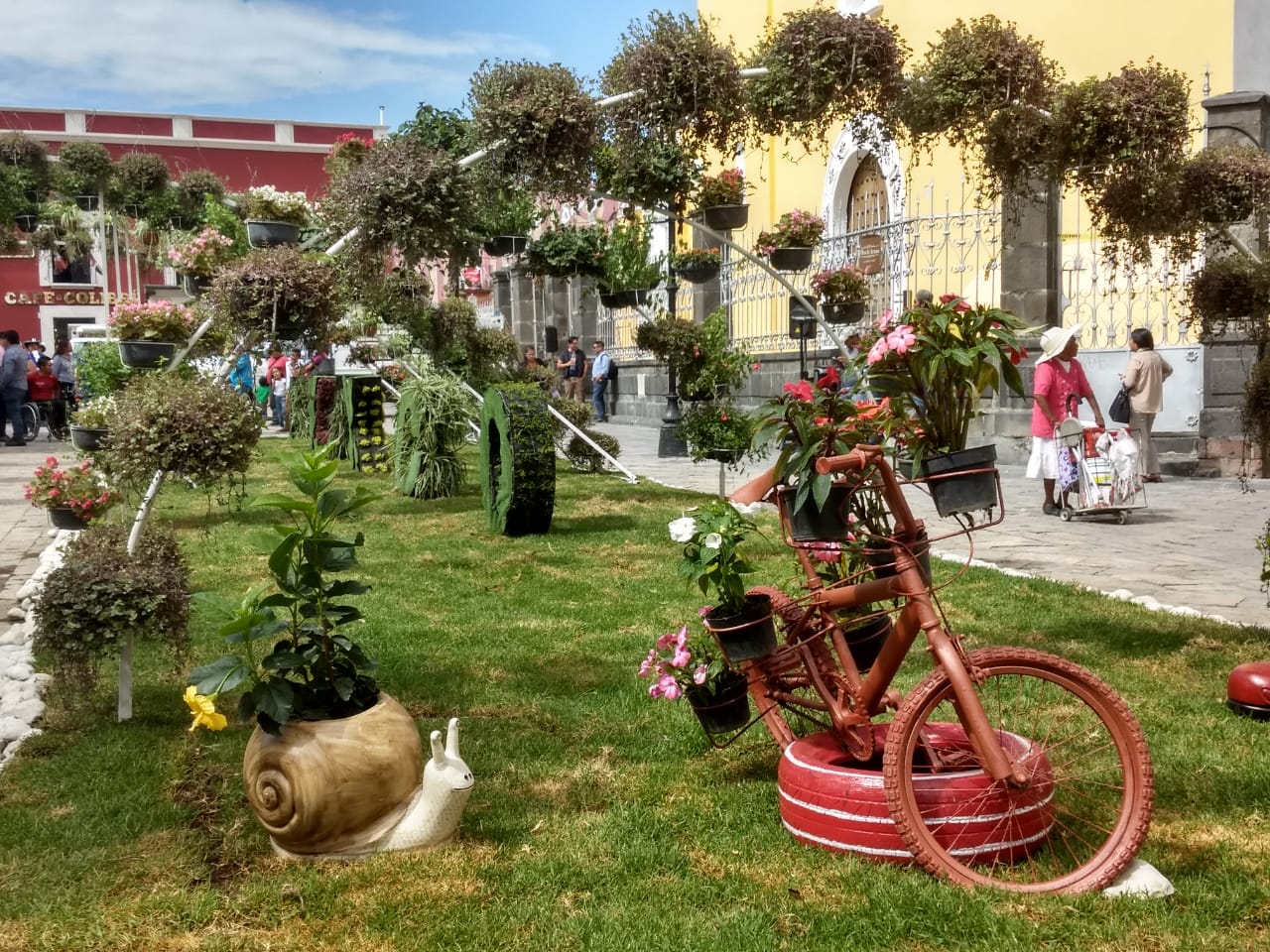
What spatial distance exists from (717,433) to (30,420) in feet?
54.5

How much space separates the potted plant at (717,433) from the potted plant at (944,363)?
7048 mm

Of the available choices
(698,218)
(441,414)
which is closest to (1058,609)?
(698,218)

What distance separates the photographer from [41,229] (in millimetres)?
26125

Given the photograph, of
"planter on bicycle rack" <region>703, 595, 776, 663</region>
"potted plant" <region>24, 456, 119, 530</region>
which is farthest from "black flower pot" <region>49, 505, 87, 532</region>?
"planter on bicycle rack" <region>703, 595, 776, 663</region>

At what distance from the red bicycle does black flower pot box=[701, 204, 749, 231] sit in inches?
269

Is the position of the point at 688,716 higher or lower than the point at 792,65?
lower

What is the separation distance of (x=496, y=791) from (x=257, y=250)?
283cm

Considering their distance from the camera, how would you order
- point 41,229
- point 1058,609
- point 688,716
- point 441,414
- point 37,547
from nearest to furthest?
point 688,716
point 1058,609
point 37,547
point 441,414
point 41,229

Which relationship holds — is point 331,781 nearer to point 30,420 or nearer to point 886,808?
point 886,808

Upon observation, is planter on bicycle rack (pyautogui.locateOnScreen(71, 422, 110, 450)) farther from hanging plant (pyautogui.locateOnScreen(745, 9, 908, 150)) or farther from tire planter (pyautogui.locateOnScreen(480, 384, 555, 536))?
hanging plant (pyautogui.locateOnScreen(745, 9, 908, 150))

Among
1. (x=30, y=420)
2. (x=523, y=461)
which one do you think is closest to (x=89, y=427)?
(x=523, y=461)

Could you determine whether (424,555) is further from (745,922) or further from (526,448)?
(745,922)

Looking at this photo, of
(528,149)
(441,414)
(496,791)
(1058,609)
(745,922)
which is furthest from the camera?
(441,414)

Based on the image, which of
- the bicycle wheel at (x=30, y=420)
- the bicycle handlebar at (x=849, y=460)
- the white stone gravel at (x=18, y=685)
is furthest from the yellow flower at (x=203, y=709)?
the bicycle wheel at (x=30, y=420)
